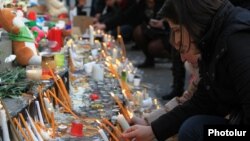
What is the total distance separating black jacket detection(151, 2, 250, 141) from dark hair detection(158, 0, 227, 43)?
0.07 ft

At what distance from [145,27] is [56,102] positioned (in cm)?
341

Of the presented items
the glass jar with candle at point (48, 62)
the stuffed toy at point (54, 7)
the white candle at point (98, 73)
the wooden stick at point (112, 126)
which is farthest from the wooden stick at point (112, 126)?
the stuffed toy at point (54, 7)

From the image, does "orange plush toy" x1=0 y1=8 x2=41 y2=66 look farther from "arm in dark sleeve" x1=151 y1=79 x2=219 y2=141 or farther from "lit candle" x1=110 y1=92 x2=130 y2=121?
"arm in dark sleeve" x1=151 y1=79 x2=219 y2=141

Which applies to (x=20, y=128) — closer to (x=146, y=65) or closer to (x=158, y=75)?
(x=158, y=75)

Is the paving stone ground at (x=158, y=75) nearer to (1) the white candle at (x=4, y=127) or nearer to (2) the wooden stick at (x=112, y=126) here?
(2) the wooden stick at (x=112, y=126)

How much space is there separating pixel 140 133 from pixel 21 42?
1030mm

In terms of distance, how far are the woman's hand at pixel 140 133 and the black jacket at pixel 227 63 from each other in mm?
26

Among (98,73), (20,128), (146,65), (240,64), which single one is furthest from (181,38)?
(146,65)

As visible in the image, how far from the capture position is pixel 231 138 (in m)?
1.84

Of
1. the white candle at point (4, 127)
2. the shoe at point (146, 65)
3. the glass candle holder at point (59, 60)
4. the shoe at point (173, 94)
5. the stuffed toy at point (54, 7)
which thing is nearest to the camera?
the white candle at point (4, 127)

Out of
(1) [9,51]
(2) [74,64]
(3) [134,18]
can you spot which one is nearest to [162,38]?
(3) [134,18]

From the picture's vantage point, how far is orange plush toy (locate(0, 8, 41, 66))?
269 cm

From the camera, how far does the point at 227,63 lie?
1.75m

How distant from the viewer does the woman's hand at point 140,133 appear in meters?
2.06
